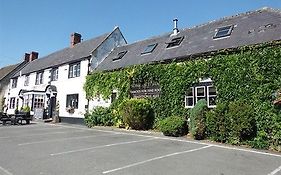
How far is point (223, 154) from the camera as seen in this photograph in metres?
9.27

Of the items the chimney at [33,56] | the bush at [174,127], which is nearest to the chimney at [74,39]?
the chimney at [33,56]

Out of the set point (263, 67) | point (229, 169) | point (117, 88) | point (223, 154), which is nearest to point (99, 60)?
point (117, 88)

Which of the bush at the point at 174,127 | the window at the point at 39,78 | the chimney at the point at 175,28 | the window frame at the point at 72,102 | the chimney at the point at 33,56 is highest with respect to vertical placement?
the chimney at the point at 33,56

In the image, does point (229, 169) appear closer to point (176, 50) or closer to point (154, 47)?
point (176, 50)

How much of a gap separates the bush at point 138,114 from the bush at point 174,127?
7.71ft

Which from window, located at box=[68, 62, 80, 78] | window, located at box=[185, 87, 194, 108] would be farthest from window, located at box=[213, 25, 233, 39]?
window, located at box=[68, 62, 80, 78]

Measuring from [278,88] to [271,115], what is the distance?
1.28m

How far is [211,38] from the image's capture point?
1686 cm

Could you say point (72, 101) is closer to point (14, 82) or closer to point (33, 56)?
point (14, 82)

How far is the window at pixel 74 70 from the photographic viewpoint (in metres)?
25.2

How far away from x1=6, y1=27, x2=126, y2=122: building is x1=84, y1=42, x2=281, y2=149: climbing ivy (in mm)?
6513

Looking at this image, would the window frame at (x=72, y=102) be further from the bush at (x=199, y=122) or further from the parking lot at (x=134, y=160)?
the bush at (x=199, y=122)

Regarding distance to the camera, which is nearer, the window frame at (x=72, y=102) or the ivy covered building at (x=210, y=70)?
the ivy covered building at (x=210, y=70)

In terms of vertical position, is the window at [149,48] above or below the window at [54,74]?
above
